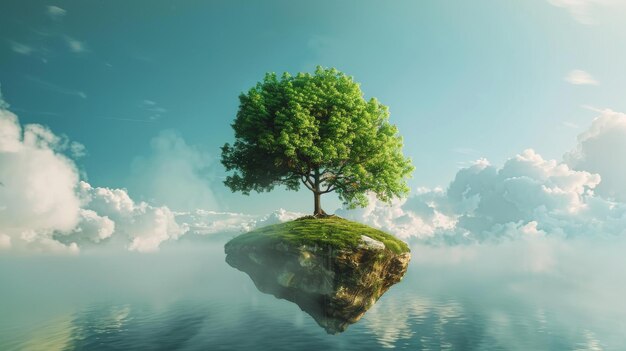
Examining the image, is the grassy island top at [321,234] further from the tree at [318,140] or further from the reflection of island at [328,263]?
the tree at [318,140]

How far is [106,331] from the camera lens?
7206cm

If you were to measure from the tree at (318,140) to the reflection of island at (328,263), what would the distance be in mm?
5735

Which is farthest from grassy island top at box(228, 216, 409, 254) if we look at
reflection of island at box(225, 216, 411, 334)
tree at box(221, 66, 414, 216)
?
tree at box(221, 66, 414, 216)

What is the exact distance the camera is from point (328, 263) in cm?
2566

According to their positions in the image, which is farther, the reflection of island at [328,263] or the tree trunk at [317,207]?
the tree trunk at [317,207]

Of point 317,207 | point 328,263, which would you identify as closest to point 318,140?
point 317,207

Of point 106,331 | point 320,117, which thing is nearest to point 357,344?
point 320,117

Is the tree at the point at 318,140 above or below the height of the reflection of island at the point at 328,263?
above

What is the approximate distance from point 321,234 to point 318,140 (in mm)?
9004

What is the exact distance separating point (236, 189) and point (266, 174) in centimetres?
389

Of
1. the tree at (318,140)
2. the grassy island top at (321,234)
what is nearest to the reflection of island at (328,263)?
the grassy island top at (321,234)

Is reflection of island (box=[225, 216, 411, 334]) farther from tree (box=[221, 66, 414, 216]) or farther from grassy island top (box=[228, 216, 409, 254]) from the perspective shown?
tree (box=[221, 66, 414, 216])

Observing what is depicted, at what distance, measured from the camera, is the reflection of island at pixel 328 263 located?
2578cm

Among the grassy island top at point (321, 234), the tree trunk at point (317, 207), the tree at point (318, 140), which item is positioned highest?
the tree at point (318, 140)
